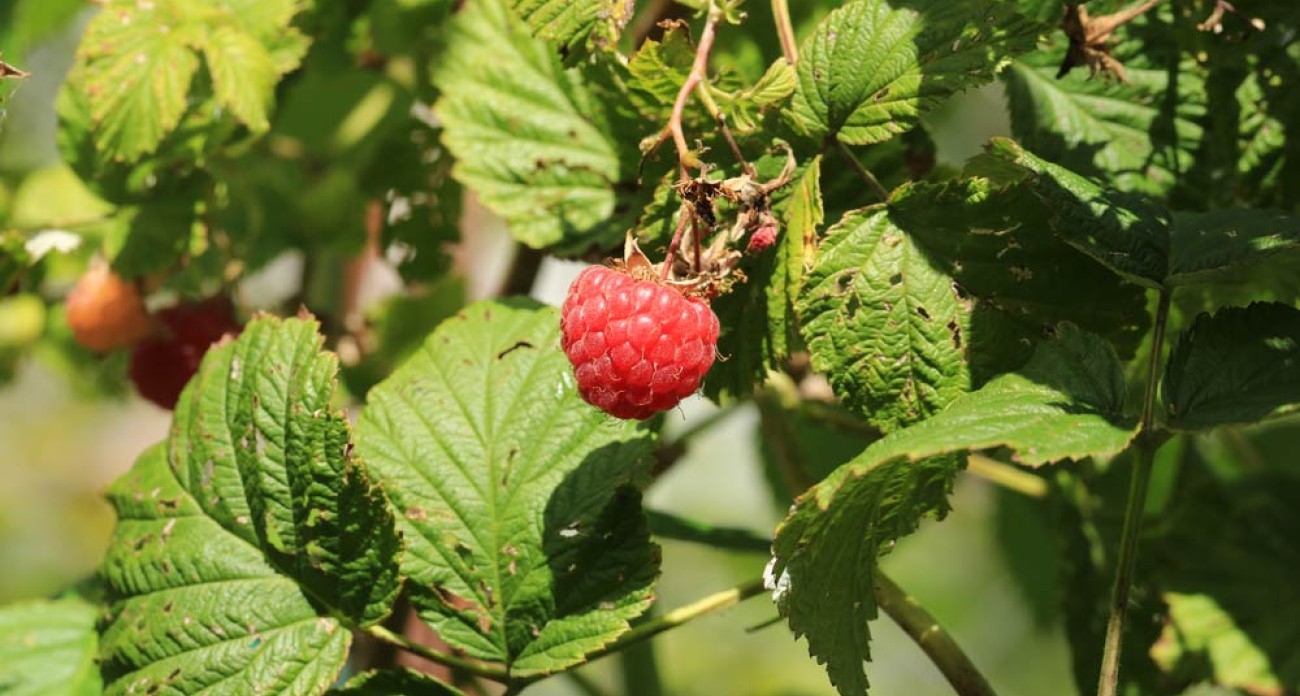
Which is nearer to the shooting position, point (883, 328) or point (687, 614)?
point (883, 328)

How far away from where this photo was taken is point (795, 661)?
3.45 m

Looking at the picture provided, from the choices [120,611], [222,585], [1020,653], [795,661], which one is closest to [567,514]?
[222,585]

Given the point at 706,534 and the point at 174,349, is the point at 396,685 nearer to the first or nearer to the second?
the point at 706,534

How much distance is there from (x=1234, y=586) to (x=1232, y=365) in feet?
2.22

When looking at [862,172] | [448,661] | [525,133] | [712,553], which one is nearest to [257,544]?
[448,661]

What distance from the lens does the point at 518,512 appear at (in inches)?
37.7

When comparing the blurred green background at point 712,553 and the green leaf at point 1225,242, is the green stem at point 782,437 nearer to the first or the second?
the green leaf at point 1225,242

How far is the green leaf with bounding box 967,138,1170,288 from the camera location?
0.84m

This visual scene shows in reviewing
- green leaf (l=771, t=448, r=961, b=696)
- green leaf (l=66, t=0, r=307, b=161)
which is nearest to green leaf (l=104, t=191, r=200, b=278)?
green leaf (l=66, t=0, r=307, b=161)

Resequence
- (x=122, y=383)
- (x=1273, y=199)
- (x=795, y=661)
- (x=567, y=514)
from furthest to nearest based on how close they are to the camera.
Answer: (x=795, y=661), (x=122, y=383), (x=1273, y=199), (x=567, y=514)

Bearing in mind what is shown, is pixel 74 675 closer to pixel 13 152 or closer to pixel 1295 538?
pixel 1295 538

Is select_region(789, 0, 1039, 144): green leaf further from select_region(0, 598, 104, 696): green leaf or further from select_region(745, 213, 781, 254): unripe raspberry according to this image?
select_region(0, 598, 104, 696): green leaf

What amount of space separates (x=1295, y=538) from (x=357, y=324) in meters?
1.13

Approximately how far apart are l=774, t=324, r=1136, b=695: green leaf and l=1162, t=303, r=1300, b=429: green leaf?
0.14 feet
